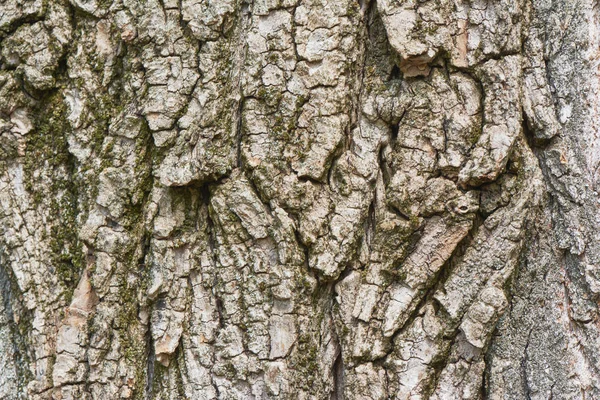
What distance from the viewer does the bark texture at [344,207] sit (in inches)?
78.1

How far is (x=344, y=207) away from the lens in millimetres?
2018

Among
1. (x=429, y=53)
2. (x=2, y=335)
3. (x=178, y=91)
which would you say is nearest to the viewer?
(x=429, y=53)

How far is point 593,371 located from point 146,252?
5.05 ft

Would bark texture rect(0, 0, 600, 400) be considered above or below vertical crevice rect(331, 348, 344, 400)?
above

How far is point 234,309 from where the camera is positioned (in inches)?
80.4

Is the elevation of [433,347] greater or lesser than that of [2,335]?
lesser

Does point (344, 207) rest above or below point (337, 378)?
above

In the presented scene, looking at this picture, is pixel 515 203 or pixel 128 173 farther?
pixel 128 173

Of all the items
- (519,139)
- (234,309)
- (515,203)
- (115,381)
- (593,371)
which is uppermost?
(519,139)

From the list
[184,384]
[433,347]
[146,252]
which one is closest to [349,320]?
→ [433,347]

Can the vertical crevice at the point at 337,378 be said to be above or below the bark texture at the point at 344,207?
below

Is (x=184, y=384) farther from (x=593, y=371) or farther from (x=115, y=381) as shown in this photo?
(x=593, y=371)

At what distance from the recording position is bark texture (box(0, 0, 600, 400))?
1984 mm

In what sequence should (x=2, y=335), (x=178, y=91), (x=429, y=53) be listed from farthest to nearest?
(x=2, y=335) < (x=178, y=91) < (x=429, y=53)
